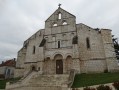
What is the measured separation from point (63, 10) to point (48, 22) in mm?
4079

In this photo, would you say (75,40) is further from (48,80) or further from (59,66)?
(48,80)

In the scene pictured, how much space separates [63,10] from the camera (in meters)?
32.4

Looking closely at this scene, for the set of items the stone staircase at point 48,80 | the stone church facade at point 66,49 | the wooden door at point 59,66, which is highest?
the stone church facade at point 66,49

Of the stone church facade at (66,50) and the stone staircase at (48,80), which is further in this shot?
the stone church facade at (66,50)

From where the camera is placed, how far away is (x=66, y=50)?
2856cm

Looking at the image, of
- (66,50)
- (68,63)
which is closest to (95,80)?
(68,63)

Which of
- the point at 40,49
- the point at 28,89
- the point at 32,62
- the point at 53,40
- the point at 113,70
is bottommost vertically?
the point at 28,89

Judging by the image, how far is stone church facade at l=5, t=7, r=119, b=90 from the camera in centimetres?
2712

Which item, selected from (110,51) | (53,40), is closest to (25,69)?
(53,40)

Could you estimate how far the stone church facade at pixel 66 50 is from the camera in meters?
27.1

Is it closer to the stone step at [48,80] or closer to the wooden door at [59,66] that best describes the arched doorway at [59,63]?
the wooden door at [59,66]

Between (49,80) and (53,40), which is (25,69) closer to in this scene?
(53,40)

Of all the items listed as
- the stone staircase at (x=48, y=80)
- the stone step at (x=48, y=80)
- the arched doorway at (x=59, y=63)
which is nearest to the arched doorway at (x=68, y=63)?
the arched doorway at (x=59, y=63)

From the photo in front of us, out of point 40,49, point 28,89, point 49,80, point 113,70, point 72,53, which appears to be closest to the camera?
point 28,89
